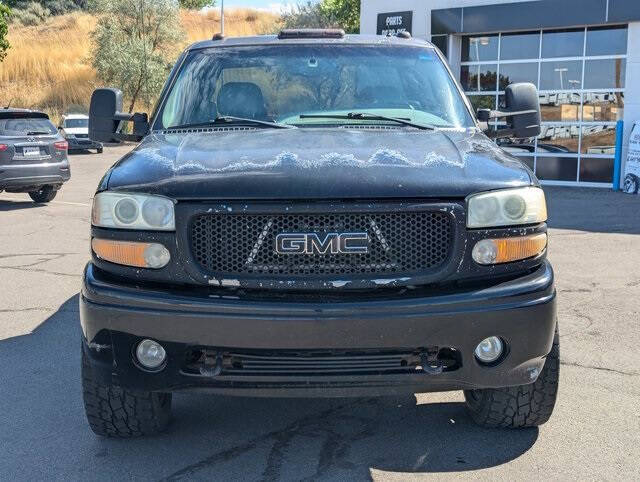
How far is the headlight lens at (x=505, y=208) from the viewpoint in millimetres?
3341

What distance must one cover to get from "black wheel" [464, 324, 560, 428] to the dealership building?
53.2 feet

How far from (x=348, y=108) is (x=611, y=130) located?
16302mm

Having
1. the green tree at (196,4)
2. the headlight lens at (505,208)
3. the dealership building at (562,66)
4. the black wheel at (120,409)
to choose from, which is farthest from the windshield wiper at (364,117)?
the green tree at (196,4)

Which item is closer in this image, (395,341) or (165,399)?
(395,341)

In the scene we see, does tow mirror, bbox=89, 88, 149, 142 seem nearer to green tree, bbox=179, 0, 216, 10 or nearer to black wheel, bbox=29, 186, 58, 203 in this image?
black wheel, bbox=29, 186, 58, 203

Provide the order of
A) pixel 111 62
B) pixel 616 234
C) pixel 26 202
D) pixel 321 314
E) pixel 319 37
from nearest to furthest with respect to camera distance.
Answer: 1. pixel 321 314
2. pixel 319 37
3. pixel 616 234
4. pixel 26 202
5. pixel 111 62

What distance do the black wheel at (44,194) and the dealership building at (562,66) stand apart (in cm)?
1134

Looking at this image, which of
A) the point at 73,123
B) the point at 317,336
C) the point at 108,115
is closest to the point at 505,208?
the point at 317,336

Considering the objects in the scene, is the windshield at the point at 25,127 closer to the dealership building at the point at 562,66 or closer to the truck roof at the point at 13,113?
the truck roof at the point at 13,113

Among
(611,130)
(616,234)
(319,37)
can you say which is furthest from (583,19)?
(319,37)

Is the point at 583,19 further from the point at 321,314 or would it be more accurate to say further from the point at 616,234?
the point at 321,314

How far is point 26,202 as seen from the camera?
15703mm

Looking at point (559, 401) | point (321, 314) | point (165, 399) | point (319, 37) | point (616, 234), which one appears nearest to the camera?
point (321, 314)

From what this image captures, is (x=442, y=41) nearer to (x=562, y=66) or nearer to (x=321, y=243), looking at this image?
(x=562, y=66)
